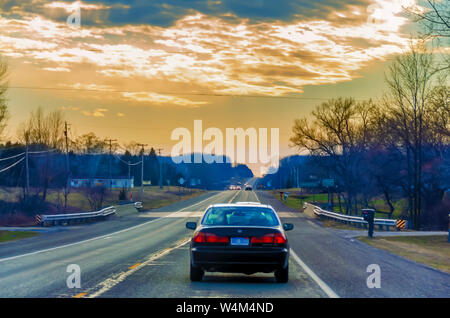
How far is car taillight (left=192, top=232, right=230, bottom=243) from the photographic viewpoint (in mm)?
10820

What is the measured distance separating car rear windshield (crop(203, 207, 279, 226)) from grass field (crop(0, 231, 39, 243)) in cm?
1732

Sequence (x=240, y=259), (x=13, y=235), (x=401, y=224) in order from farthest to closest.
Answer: (x=401, y=224), (x=13, y=235), (x=240, y=259)

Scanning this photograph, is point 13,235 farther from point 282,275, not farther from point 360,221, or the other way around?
point 282,275

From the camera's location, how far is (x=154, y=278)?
11.8 meters

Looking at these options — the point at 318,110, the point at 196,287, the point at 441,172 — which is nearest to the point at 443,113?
the point at 441,172

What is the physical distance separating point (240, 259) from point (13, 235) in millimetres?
21476

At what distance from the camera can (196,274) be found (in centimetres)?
1118

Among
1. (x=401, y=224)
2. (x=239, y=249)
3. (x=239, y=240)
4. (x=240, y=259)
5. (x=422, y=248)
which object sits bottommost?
(x=401, y=224)

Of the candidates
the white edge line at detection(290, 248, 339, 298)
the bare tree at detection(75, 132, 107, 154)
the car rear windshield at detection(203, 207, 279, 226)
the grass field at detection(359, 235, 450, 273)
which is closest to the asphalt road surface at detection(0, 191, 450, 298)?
the white edge line at detection(290, 248, 339, 298)

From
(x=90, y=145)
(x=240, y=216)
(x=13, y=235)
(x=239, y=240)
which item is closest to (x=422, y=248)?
(x=240, y=216)

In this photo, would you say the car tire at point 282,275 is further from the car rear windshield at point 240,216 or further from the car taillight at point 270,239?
the car rear windshield at point 240,216

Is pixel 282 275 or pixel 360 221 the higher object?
pixel 282 275

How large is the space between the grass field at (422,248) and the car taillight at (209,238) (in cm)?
725
